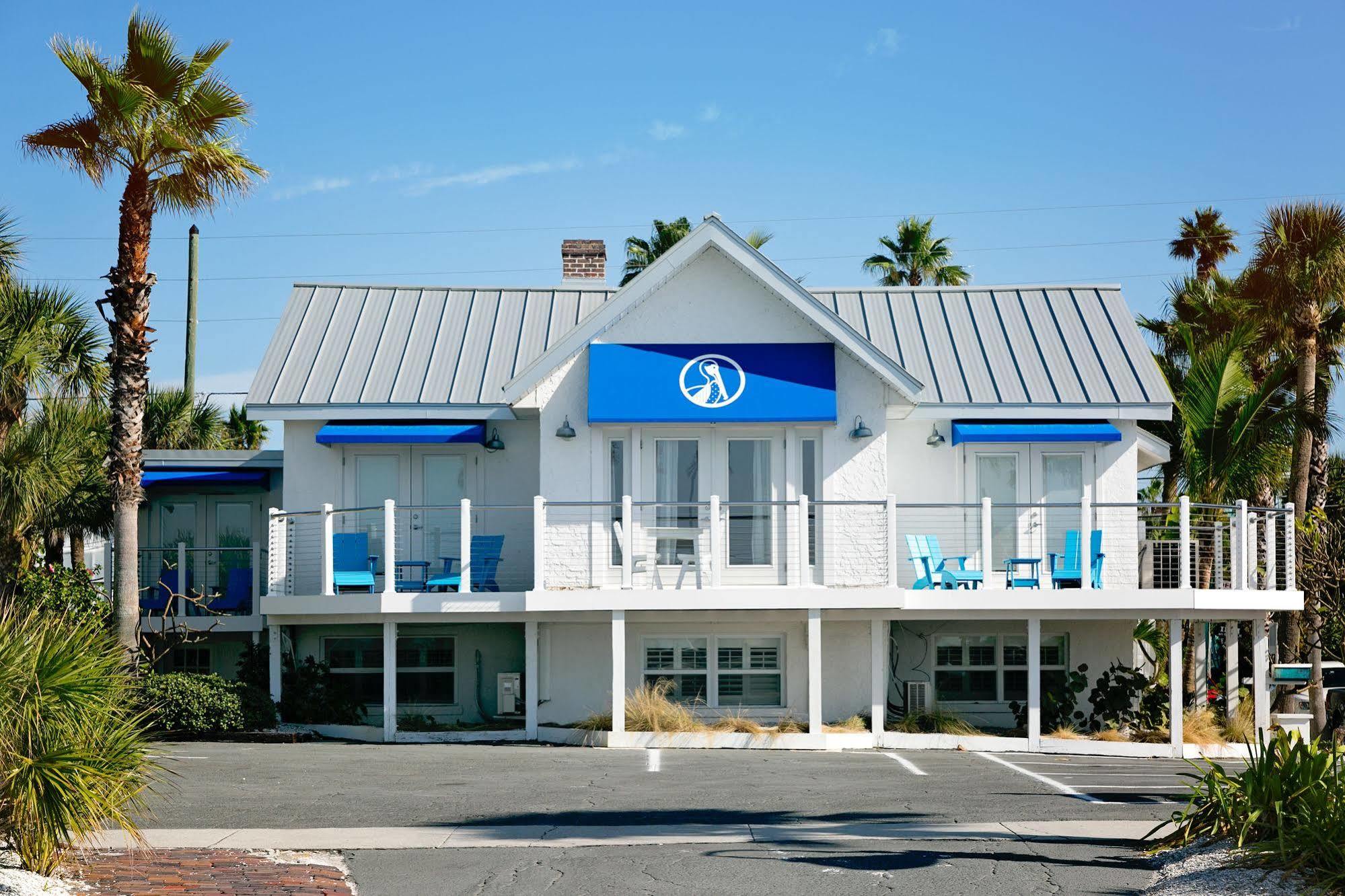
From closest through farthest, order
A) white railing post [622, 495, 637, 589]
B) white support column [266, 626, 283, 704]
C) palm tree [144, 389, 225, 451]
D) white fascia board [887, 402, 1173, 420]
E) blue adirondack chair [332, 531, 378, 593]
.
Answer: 1. white railing post [622, 495, 637, 589]
2. white support column [266, 626, 283, 704]
3. blue adirondack chair [332, 531, 378, 593]
4. white fascia board [887, 402, 1173, 420]
5. palm tree [144, 389, 225, 451]

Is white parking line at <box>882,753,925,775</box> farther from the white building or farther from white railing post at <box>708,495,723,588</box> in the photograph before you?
white railing post at <box>708,495,723,588</box>

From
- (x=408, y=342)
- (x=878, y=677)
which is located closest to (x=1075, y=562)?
(x=878, y=677)

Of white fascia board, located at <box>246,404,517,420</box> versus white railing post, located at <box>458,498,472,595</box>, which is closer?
white railing post, located at <box>458,498,472,595</box>

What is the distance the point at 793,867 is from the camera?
10.6m

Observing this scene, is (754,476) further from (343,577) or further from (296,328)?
(296,328)

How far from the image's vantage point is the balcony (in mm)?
20031

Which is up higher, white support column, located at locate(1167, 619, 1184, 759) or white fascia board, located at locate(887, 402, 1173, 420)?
white fascia board, located at locate(887, 402, 1173, 420)

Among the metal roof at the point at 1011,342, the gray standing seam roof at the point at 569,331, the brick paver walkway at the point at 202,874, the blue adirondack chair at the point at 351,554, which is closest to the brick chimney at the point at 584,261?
the gray standing seam roof at the point at 569,331

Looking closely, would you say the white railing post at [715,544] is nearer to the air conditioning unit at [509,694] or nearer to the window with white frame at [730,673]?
the window with white frame at [730,673]

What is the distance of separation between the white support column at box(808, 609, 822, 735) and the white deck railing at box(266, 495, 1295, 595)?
56 centimetres

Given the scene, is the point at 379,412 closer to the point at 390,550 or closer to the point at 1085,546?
the point at 390,550

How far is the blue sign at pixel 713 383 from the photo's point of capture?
20.9 m

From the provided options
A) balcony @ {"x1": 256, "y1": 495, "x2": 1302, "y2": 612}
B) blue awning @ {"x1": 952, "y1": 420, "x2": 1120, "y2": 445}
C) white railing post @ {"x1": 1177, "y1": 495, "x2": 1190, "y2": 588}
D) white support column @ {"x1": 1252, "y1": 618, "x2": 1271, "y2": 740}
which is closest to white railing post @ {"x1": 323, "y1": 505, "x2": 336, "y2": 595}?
balcony @ {"x1": 256, "y1": 495, "x2": 1302, "y2": 612}

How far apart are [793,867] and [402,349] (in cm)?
1512
